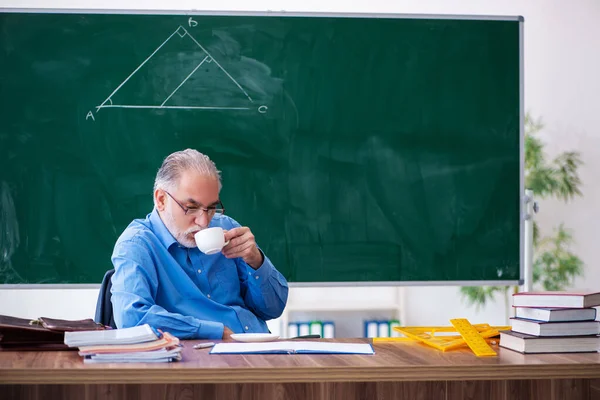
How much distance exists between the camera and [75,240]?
3125 mm

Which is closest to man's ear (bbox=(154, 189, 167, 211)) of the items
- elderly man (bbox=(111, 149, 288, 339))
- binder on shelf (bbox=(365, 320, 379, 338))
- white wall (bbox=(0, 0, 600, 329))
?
elderly man (bbox=(111, 149, 288, 339))

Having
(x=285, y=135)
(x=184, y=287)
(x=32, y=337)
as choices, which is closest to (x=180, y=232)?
(x=184, y=287)

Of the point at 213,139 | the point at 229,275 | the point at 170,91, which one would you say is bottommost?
the point at 229,275

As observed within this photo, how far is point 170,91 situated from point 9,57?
2.27 ft

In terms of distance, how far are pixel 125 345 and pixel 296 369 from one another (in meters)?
0.40

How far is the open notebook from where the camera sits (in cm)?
172

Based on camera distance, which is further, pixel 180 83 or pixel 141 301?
pixel 180 83

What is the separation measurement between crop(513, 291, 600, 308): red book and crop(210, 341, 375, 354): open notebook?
41cm

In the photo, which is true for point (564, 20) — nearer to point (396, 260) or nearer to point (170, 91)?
point (396, 260)

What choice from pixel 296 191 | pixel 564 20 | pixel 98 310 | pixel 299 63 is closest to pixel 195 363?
pixel 98 310

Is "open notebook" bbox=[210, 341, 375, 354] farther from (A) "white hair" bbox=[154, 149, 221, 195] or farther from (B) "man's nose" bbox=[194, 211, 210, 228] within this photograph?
(A) "white hair" bbox=[154, 149, 221, 195]

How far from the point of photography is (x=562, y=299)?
177 centimetres

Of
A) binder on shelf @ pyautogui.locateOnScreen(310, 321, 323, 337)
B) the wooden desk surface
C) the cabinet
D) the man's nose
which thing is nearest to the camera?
the wooden desk surface

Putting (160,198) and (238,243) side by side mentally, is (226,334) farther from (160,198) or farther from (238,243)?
(160,198)
